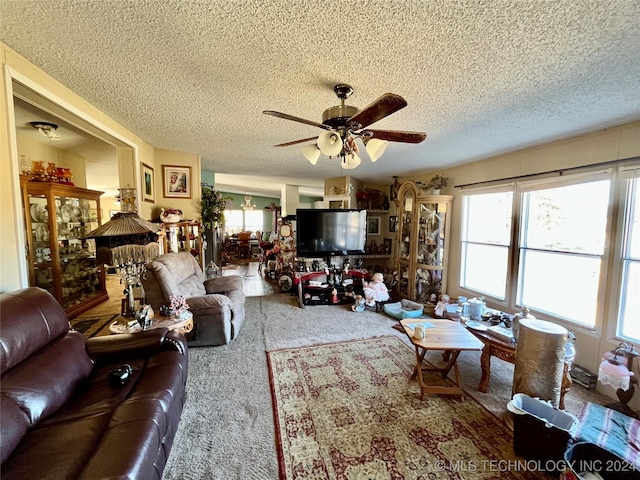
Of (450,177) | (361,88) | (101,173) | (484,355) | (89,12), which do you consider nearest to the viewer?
(89,12)

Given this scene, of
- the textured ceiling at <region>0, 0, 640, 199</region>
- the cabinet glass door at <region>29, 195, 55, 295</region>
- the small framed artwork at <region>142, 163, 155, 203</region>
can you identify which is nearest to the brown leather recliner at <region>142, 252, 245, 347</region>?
the small framed artwork at <region>142, 163, 155, 203</region>

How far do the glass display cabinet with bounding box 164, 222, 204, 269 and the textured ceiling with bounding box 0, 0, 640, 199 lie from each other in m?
1.64

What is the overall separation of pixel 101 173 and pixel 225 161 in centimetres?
281

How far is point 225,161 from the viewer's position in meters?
4.43

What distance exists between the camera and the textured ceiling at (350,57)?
46.1 inches

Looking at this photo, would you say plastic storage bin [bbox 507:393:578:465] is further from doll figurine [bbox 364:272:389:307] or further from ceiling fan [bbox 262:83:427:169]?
doll figurine [bbox 364:272:389:307]

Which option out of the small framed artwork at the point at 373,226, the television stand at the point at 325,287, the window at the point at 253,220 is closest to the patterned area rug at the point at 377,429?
the television stand at the point at 325,287

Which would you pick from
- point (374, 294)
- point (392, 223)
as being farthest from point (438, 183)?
point (374, 294)

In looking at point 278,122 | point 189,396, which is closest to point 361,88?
point 278,122

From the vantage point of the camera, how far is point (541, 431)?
148 cm

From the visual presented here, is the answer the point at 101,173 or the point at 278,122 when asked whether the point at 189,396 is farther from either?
the point at 101,173

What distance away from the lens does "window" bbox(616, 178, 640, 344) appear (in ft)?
7.36

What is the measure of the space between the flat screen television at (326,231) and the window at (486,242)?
166cm

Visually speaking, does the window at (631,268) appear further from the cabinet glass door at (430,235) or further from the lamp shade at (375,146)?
the lamp shade at (375,146)
